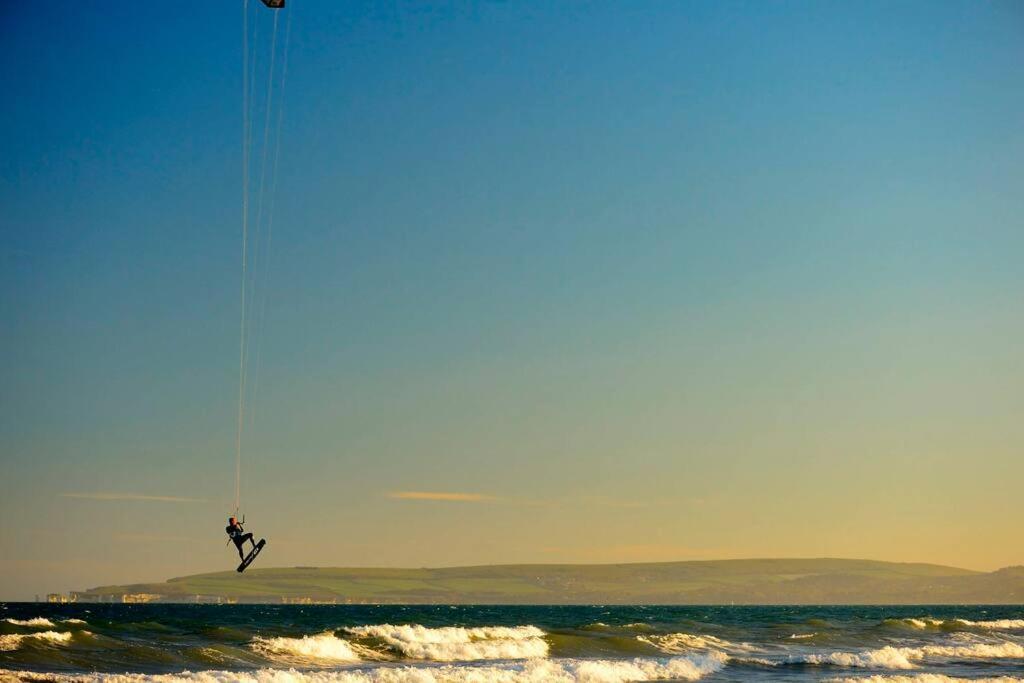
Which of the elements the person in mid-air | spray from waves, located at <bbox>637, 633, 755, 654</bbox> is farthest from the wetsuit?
spray from waves, located at <bbox>637, 633, 755, 654</bbox>

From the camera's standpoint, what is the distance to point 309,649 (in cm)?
3775

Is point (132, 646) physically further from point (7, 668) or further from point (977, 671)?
point (977, 671)

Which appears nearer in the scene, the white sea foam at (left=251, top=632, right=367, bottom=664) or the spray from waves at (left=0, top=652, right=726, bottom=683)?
the spray from waves at (left=0, top=652, right=726, bottom=683)

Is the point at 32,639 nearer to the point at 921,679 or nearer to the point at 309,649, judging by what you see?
the point at 309,649

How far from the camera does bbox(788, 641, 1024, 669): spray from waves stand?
39125 millimetres

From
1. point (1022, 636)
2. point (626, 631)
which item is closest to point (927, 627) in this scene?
point (1022, 636)

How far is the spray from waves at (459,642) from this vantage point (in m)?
39.8

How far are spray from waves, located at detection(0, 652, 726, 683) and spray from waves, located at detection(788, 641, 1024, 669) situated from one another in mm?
4305

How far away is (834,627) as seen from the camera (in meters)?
58.8

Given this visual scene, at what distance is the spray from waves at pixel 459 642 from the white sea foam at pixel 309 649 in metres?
2.31

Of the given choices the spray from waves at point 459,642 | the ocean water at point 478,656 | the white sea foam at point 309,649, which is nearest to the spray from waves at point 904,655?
the ocean water at point 478,656

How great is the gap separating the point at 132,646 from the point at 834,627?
37.4m

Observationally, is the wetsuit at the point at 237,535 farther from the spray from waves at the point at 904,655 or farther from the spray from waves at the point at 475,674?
the spray from waves at the point at 904,655

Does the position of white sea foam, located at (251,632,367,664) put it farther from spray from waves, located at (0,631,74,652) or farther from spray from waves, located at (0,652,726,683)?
spray from waves, located at (0,631,74,652)
